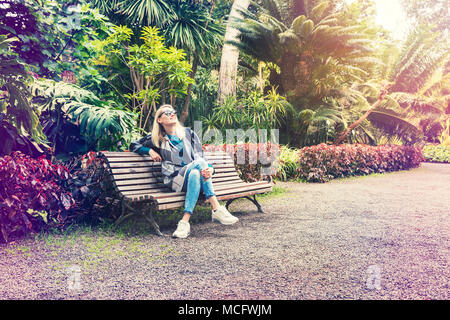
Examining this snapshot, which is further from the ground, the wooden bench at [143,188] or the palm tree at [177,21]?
the palm tree at [177,21]

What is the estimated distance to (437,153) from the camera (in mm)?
18844

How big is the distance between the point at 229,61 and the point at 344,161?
4595 mm

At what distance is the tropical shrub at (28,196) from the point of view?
10.4 feet

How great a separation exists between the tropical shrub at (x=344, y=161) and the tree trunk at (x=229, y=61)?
127 inches

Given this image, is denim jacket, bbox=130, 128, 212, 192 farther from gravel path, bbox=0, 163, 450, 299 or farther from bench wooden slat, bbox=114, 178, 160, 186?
gravel path, bbox=0, 163, 450, 299

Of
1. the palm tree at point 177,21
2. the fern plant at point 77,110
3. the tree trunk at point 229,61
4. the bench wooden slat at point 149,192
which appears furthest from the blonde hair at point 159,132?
the tree trunk at point 229,61

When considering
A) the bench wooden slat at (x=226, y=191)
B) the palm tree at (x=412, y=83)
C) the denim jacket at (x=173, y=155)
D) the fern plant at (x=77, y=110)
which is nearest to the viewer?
the bench wooden slat at (x=226, y=191)

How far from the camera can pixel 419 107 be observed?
14117 mm

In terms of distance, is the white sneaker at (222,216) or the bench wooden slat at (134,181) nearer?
the bench wooden slat at (134,181)

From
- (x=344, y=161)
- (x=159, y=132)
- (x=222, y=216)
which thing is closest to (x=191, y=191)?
(x=222, y=216)

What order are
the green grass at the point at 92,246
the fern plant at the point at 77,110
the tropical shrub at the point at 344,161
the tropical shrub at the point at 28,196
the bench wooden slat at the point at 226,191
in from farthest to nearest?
1. the tropical shrub at the point at 344,161
2. the fern plant at the point at 77,110
3. the bench wooden slat at the point at 226,191
4. the tropical shrub at the point at 28,196
5. the green grass at the point at 92,246

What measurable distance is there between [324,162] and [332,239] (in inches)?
225

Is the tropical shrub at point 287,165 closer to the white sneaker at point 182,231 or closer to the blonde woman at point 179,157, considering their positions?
the blonde woman at point 179,157

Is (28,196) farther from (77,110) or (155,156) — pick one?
(77,110)
